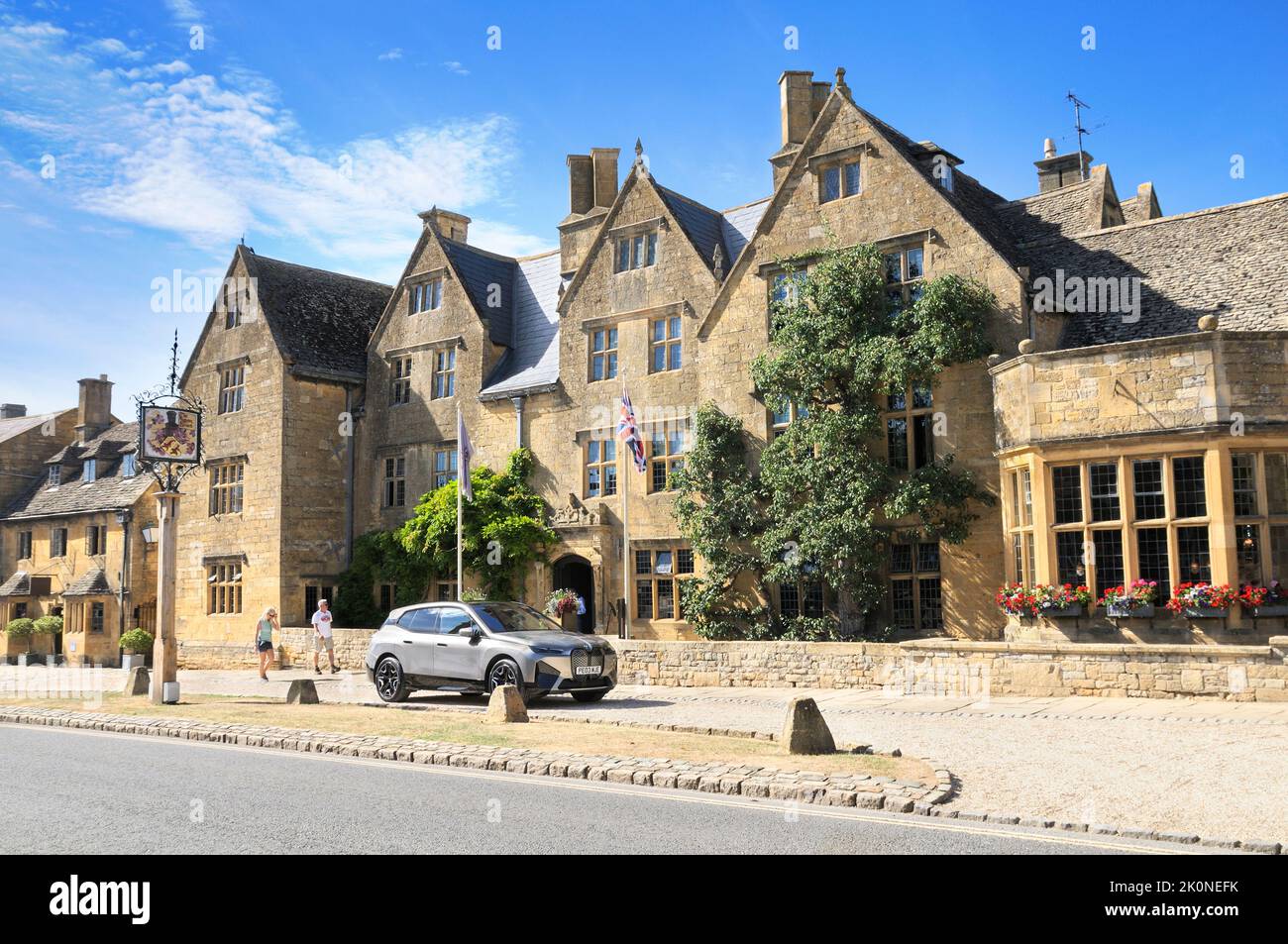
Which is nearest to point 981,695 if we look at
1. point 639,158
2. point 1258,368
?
point 1258,368

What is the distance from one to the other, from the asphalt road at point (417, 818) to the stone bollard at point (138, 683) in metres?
9.87

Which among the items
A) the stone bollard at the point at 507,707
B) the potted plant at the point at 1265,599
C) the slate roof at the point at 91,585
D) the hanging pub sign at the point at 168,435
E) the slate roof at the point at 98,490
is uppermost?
the slate roof at the point at 98,490

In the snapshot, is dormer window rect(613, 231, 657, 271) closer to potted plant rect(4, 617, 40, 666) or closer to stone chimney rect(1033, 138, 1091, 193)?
stone chimney rect(1033, 138, 1091, 193)

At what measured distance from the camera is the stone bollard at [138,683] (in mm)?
21094

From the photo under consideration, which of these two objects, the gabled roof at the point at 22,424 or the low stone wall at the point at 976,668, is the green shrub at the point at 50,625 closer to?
the gabled roof at the point at 22,424

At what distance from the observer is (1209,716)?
44.8 ft

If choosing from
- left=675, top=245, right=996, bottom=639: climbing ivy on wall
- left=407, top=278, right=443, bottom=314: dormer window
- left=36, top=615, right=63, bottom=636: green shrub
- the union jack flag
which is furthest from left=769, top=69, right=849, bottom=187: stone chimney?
left=36, top=615, right=63, bottom=636: green shrub

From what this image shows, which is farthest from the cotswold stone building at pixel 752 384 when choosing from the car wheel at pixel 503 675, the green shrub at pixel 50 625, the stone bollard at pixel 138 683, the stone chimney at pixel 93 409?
the stone chimney at pixel 93 409

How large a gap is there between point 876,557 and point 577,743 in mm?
11172

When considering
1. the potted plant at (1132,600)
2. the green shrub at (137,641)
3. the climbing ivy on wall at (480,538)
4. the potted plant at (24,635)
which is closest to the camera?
the potted plant at (1132,600)

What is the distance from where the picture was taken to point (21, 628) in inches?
1639

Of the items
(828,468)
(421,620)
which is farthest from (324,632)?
(828,468)

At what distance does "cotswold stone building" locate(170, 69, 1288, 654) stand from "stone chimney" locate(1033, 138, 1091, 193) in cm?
7
